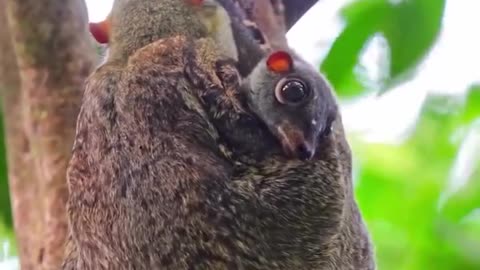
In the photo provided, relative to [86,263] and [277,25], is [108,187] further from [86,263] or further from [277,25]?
[277,25]

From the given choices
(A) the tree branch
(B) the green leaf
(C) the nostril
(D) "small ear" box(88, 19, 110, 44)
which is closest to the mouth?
(C) the nostril

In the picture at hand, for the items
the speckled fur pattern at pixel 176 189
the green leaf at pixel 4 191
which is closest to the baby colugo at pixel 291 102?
the speckled fur pattern at pixel 176 189

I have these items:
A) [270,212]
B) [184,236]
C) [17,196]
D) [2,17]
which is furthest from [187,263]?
[2,17]

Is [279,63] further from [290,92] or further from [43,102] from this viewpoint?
[43,102]

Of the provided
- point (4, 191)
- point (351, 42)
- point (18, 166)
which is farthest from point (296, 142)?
point (4, 191)

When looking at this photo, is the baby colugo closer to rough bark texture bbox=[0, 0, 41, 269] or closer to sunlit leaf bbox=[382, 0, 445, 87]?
sunlit leaf bbox=[382, 0, 445, 87]

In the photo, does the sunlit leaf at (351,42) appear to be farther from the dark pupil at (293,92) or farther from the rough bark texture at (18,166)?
the rough bark texture at (18,166)
